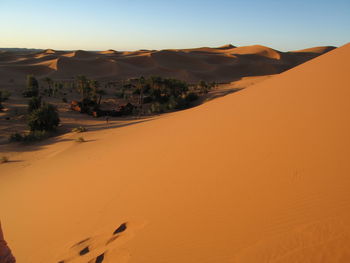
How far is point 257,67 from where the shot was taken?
56625 millimetres

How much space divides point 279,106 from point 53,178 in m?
5.73

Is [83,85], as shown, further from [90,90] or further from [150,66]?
[150,66]

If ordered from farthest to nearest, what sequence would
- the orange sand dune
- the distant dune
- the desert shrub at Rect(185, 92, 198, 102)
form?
1. the distant dune
2. the desert shrub at Rect(185, 92, 198, 102)
3. the orange sand dune

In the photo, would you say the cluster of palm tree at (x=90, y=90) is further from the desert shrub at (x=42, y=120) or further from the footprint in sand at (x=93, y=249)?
the footprint in sand at (x=93, y=249)

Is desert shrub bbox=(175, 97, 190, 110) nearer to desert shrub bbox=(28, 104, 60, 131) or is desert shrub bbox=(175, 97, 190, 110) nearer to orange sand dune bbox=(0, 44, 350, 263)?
desert shrub bbox=(28, 104, 60, 131)

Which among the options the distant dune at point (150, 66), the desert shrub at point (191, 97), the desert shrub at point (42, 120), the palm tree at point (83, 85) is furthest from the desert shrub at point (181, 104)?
the distant dune at point (150, 66)

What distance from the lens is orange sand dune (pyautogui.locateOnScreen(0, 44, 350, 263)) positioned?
293 centimetres

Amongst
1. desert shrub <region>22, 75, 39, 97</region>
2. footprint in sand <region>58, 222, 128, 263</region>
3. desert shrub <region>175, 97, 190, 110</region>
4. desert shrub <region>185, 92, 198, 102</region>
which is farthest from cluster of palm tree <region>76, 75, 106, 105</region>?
footprint in sand <region>58, 222, 128, 263</region>

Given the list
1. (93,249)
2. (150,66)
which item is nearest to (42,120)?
(93,249)

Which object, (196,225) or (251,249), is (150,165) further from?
(251,249)

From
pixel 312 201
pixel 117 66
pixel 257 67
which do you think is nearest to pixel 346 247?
pixel 312 201

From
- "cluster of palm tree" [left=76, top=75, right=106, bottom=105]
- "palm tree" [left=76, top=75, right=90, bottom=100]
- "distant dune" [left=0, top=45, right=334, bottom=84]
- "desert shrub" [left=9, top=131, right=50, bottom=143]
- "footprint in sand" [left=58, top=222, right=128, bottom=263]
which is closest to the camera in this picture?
"footprint in sand" [left=58, top=222, right=128, bottom=263]

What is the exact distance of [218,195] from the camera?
3.88m

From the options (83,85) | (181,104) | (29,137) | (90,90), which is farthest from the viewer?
(90,90)
